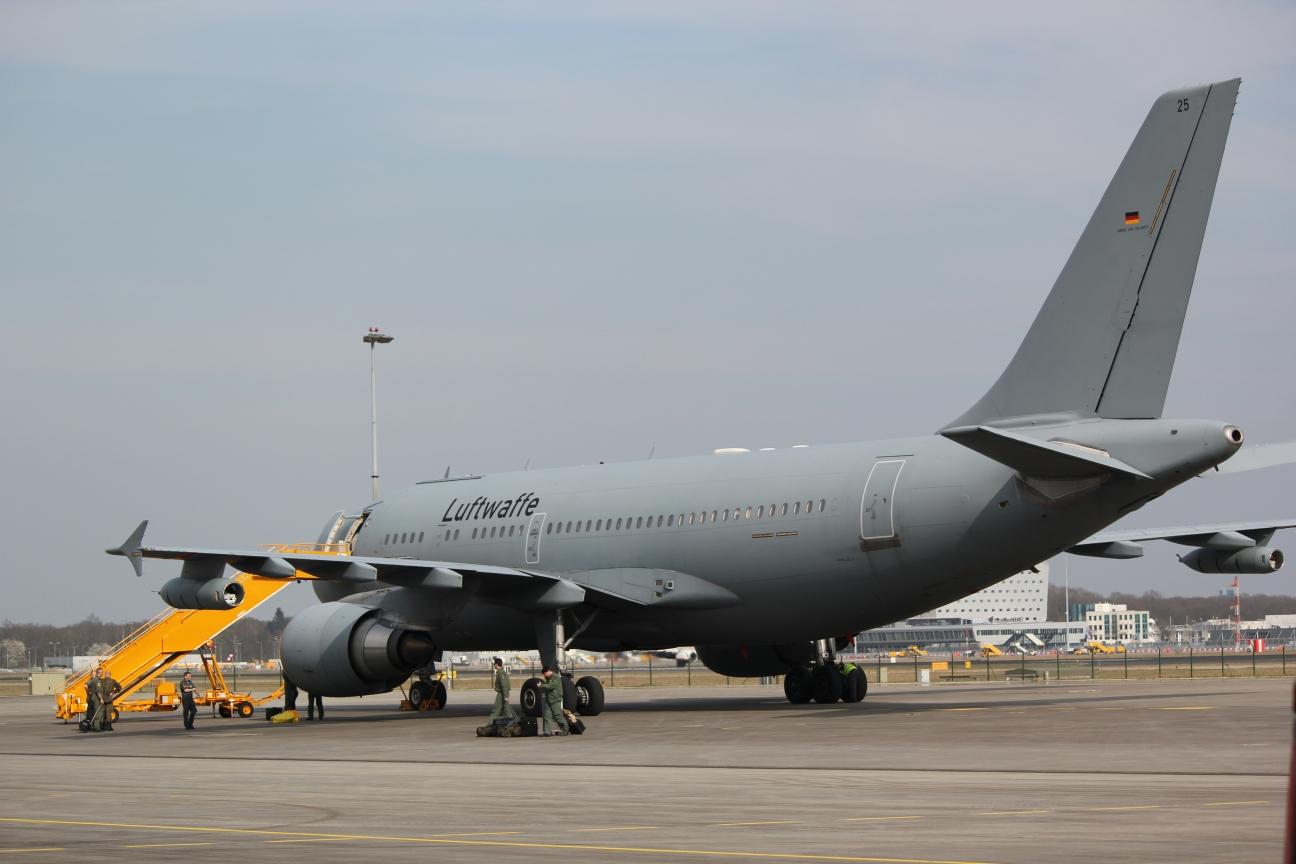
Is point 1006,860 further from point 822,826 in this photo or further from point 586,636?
point 586,636

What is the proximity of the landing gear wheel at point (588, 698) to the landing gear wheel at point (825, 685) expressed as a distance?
16.5 ft

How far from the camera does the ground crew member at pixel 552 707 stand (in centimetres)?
→ 2773

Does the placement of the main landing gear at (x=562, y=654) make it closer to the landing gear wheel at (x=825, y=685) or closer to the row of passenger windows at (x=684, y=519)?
the row of passenger windows at (x=684, y=519)

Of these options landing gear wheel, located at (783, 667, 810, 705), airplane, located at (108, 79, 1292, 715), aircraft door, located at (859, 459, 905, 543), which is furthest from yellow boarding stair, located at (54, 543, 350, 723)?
aircraft door, located at (859, 459, 905, 543)

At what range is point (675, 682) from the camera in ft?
211

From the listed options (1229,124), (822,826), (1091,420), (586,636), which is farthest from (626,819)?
(586,636)

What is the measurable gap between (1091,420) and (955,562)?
3329mm

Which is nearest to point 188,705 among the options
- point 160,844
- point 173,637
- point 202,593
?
A: point 202,593

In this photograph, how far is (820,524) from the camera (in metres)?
29.2

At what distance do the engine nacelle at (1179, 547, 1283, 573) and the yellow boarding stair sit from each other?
63.7ft

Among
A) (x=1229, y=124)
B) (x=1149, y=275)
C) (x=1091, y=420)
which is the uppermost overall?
(x=1229, y=124)

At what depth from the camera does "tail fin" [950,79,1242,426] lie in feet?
83.0

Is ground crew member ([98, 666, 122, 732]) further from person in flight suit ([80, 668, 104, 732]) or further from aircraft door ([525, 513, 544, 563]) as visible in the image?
aircraft door ([525, 513, 544, 563])

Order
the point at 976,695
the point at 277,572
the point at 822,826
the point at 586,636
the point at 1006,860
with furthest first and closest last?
the point at 976,695, the point at 586,636, the point at 277,572, the point at 822,826, the point at 1006,860
